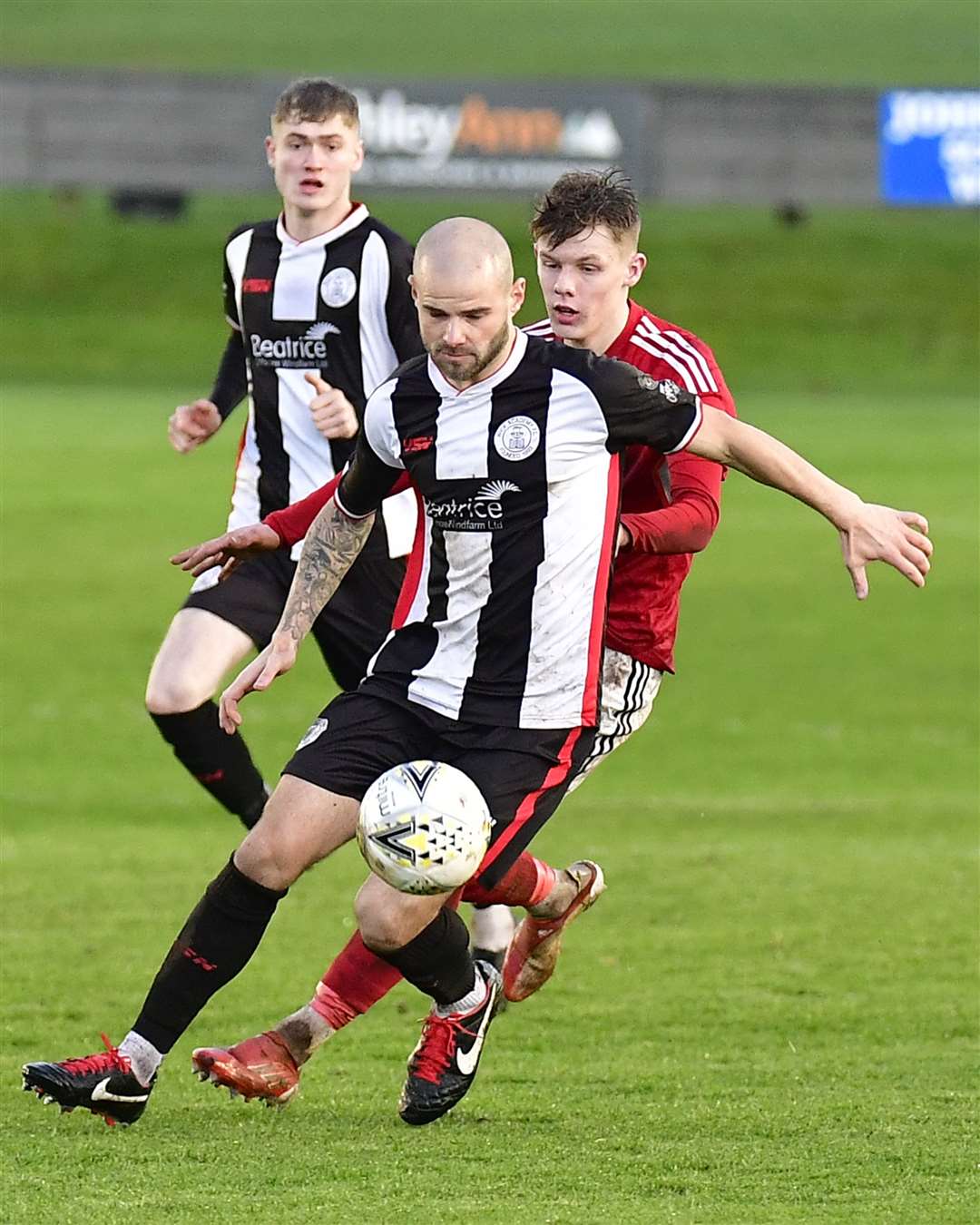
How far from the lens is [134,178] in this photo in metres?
39.6

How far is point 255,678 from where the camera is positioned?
5301 millimetres

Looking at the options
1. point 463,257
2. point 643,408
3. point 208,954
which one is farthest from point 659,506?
point 208,954

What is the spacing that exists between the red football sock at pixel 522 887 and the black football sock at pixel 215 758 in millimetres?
1698

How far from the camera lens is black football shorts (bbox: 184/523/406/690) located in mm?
7121

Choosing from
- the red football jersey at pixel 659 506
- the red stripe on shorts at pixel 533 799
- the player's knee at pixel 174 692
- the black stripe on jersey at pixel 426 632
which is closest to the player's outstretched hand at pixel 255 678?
the black stripe on jersey at pixel 426 632

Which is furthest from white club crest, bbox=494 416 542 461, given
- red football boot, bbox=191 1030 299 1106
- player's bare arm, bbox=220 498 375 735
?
red football boot, bbox=191 1030 299 1106

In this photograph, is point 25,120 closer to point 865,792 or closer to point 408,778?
point 865,792

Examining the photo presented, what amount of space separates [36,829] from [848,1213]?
603cm

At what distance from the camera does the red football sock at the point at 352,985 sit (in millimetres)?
5680

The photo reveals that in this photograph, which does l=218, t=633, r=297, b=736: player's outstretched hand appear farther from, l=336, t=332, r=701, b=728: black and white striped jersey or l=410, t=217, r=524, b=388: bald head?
l=410, t=217, r=524, b=388: bald head

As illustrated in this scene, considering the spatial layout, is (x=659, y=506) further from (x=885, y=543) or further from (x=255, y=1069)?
(x=255, y=1069)

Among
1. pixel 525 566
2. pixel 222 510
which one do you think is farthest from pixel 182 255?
pixel 525 566

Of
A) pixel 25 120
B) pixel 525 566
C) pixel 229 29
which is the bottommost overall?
pixel 525 566

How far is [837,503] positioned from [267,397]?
2709 mm
